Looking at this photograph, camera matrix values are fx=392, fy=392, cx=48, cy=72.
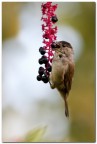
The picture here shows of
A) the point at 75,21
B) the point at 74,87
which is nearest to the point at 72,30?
the point at 75,21

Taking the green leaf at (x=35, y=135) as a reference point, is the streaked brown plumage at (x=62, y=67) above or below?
above

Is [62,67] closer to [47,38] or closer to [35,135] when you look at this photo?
[47,38]

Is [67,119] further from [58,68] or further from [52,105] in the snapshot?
[58,68]

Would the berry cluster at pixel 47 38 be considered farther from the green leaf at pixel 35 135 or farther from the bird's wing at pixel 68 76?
the green leaf at pixel 35 135

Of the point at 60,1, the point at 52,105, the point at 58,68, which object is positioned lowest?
the point at 52,105

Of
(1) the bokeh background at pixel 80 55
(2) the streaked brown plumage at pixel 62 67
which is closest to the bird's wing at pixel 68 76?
(2) the streaked brown plumage at pixel 62 67

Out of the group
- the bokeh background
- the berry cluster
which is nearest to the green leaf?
the berry cluster

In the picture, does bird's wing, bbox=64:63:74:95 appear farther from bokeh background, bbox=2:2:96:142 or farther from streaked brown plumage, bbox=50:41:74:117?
bokeh background, bbox=2:2:96:142

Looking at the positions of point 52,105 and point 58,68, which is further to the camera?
point 52,105
